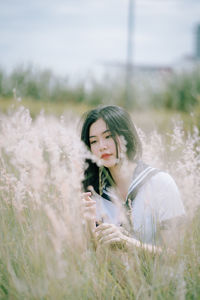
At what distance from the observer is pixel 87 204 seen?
6.64 ft

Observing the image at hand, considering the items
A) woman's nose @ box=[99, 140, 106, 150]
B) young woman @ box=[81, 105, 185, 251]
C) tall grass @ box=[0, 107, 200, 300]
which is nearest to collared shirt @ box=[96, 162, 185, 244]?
young woman @ box=[81, 105, 185, 251]

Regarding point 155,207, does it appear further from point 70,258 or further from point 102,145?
point 70,258

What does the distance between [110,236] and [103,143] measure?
2.16 feet

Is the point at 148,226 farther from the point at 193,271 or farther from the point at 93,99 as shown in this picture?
the point at 93,99

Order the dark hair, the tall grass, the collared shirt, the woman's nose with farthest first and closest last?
1. the dark hair
2. the woman's nose
3. the collared shirt
4. the tall grass

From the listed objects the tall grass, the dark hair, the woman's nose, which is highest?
the dark hair

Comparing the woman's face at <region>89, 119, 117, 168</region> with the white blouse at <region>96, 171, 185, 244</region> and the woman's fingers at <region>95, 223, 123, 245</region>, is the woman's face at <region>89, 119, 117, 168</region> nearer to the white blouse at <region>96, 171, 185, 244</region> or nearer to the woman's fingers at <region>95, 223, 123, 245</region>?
the white blouse at <region>96, 171, 185, 244</region>

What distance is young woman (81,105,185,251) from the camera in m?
1.89

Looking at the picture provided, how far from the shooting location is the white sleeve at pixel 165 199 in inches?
79.7

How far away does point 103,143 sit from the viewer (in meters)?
2.30

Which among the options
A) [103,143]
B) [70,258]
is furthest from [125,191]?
[70,258]

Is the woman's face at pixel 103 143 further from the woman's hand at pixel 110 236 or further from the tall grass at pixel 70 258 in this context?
the woman's hand at pixel 110 236

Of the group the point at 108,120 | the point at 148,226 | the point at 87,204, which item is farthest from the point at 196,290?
the point at 108,120

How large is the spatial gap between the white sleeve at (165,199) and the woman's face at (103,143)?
31 cm
